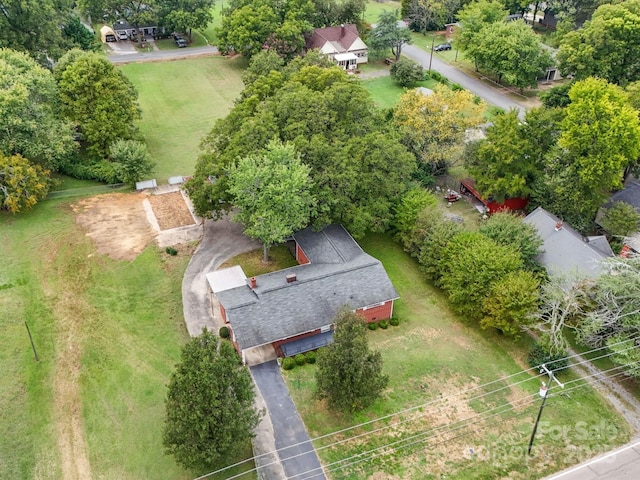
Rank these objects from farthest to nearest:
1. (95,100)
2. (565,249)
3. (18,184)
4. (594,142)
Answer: (95,100) → (18,184) → (594,142) → (565,249)

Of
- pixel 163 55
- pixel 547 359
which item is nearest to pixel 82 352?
pixel 547 359

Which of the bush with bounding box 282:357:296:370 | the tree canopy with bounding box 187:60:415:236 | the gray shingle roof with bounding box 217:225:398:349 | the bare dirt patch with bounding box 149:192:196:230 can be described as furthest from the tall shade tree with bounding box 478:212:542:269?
the bare dirt patch with bounding box 149:192:196:230

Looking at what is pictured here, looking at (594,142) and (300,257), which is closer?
(300,257)

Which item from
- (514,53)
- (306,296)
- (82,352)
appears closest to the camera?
(82,352)

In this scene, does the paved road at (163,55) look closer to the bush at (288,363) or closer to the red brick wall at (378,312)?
the red brick wall at (378,312)

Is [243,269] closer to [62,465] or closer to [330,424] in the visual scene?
[330,424]

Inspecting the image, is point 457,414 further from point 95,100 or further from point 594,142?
point 95,100

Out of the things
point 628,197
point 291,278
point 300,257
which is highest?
point 628,197
